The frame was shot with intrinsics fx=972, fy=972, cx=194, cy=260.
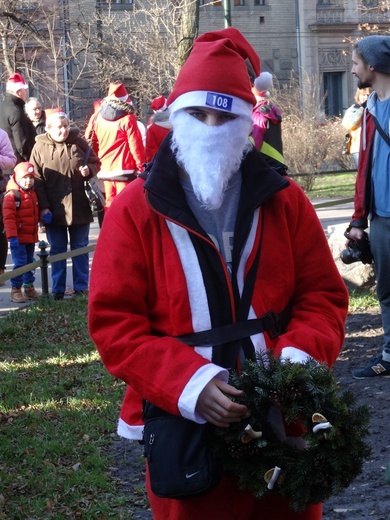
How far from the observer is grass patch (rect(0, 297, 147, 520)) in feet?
17.0

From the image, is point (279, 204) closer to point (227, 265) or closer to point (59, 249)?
point (227, 265)

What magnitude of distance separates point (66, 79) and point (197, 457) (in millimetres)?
30330

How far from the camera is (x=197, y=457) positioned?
2.82 meters

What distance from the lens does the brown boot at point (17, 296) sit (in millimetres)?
→ 10859

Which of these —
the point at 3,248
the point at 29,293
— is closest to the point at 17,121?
the point at 3,248

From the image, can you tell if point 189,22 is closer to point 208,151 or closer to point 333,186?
point 333,186

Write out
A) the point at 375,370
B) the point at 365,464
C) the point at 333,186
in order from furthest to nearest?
the point at 333,186 → the point at 375,370 → the point at 365,464

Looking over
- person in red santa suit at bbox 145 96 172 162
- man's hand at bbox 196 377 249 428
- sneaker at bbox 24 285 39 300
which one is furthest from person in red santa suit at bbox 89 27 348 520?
sneaker at bbox 24 285 39 300

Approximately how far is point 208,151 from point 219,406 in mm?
835

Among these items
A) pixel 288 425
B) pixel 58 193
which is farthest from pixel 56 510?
pixel 58 193

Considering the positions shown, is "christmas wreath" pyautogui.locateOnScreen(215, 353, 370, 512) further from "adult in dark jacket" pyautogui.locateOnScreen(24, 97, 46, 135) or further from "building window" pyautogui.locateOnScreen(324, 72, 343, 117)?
"building window" pyautogui.locateOnScreen(324, 72, 343, 117)

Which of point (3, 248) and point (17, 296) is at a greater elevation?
point (3, 248)

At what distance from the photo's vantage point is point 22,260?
10906 millimetres

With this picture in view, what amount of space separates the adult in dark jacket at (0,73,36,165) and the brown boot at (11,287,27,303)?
2785 mm
